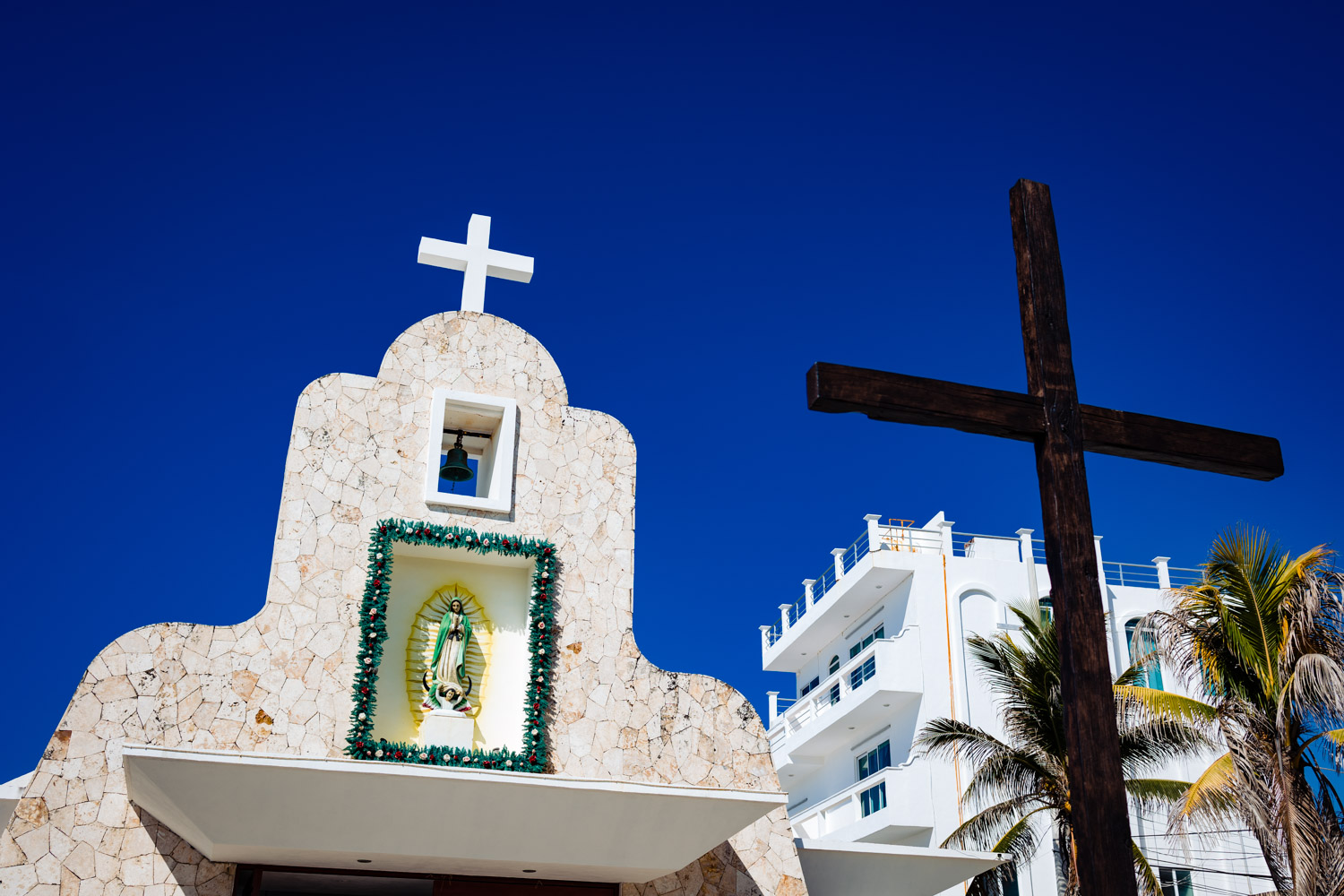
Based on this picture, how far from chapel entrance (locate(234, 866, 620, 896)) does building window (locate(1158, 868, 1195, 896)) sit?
62.3 feet

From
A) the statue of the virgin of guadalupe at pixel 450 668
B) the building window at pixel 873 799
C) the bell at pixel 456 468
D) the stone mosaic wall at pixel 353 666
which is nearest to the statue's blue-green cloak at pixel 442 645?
the statue of the virgin of guadalupe at pixel 450 668

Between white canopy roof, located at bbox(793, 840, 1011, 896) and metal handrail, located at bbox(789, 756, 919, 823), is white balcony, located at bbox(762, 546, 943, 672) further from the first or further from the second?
white canopy roof, located at bbox(793, 840, 1011, 896)

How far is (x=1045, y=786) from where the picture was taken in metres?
18.6

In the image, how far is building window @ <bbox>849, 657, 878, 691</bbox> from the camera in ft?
98.7

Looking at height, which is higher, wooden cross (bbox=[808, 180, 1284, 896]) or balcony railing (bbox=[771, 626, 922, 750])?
balcony railing (bbox=[771, 626, 922, 750])

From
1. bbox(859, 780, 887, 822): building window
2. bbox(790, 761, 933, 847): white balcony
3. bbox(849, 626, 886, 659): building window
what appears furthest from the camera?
bbox(849, 626, 886, 659): building window

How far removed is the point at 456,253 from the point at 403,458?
2.62m

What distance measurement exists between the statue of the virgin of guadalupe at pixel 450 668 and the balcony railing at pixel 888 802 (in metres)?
17.0

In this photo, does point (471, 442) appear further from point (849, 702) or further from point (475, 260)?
point (849, 702)

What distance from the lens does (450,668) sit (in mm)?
12086

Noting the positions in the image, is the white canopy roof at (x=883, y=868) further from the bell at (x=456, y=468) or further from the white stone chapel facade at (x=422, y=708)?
the bell at (x=456, y=468)

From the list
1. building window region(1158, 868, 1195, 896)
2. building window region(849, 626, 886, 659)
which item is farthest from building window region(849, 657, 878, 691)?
building window region(1158, 868, 1195, 896)

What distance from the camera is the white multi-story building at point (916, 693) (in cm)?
2634

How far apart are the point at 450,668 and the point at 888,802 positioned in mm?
17660
